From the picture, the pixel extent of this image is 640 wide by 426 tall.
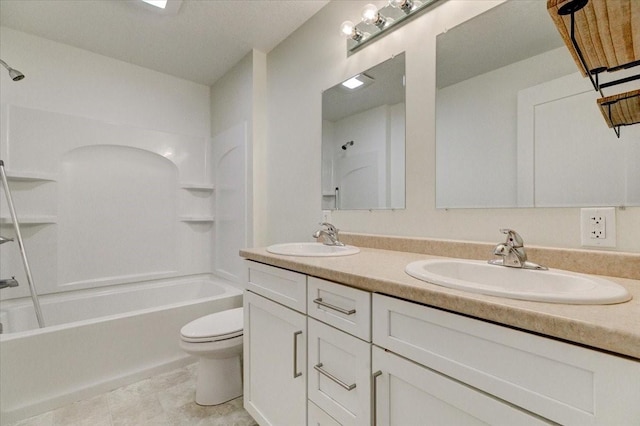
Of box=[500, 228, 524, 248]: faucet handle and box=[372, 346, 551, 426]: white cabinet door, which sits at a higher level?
box=[500, 228, 524, 248]: faucet handle

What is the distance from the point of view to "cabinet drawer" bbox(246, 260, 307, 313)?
114 cm

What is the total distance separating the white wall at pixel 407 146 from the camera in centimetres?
110

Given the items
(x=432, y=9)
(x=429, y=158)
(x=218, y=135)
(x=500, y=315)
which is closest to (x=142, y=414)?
(x=500, y=315)

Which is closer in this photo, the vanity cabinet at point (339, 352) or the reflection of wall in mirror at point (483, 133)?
the vanity cabinet at point (339, 352)

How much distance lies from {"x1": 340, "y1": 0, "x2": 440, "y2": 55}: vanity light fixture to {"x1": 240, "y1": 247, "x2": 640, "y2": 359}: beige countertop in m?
1.25

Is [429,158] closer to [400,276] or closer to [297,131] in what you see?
[400,276]

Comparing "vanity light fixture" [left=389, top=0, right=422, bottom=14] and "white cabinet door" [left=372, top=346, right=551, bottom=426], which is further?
"vanity light fixture" [left=389, top=0, right=422, bottom=14]

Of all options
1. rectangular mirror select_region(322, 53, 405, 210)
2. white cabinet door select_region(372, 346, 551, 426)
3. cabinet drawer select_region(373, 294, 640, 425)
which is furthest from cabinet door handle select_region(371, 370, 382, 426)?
rectangular mirror select_region(322, 53, 405, 210)

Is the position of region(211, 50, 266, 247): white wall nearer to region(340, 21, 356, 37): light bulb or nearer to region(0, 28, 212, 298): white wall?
region(0, 28, 212, 298): white wall

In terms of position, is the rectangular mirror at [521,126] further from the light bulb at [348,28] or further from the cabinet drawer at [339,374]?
the cabinet drawer at [339,374]

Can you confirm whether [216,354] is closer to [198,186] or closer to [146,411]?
[146,411]

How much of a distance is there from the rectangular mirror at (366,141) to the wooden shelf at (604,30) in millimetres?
817

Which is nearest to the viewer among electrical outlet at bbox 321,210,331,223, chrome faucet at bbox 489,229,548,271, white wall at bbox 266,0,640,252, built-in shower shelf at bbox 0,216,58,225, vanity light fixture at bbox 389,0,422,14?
chrome faucet at bbox 489,229,548,271

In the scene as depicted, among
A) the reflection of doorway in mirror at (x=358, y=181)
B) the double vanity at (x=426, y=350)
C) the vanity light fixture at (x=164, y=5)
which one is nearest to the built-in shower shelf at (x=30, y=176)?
the vanity light fixture at (x=164, y=5)
